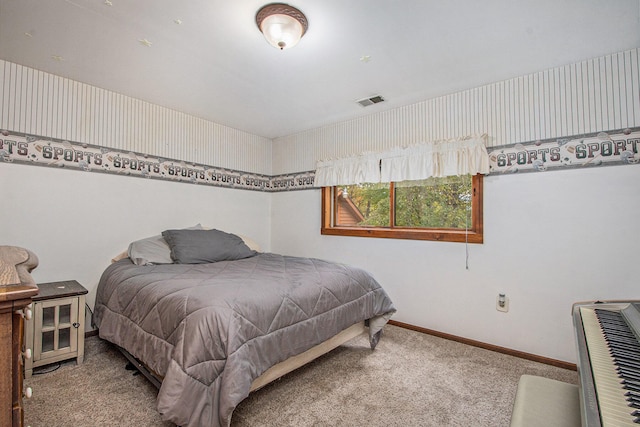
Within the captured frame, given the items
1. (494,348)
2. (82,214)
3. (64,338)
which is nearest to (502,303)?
(494,348)

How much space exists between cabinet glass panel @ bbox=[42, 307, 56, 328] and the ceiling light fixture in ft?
7.83

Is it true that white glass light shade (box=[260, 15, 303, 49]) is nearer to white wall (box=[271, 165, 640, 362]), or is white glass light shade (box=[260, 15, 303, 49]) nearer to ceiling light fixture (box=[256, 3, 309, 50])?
ceiling light fixture (box=[256, 3, 309, 50])

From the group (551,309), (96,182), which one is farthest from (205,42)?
(551,309)

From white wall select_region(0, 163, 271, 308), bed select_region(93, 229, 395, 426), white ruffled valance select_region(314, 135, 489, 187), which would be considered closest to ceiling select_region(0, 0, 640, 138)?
white ruffled valance select_region(314, 135, 489, 187)

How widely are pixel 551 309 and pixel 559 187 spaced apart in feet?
3.16

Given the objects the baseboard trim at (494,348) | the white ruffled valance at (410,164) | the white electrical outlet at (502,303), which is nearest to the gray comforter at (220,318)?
the baseboard trim at (494,348)

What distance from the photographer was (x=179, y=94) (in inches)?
114

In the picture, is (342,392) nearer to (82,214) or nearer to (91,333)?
(91,333)

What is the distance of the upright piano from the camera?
0.59m

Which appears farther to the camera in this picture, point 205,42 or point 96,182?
point 96,182

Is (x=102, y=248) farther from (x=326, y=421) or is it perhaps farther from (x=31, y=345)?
(x=326, y=421)

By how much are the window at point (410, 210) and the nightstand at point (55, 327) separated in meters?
2.50

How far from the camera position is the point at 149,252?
2689 millimetres

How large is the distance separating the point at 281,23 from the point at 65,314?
253cm
